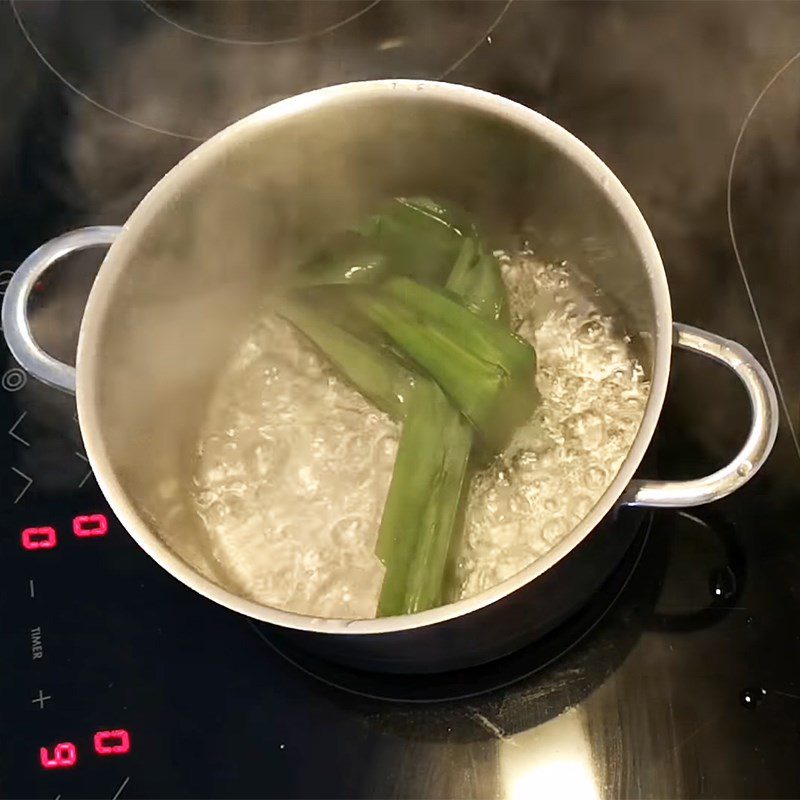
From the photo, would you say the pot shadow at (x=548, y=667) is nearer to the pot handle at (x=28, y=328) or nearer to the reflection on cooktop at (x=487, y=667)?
the reflection on cooktop at (x=487, y=667)

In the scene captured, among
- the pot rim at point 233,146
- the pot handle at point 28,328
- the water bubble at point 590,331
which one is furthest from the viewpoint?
the water bubble at point 590,331

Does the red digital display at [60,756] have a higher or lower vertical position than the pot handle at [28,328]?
lower

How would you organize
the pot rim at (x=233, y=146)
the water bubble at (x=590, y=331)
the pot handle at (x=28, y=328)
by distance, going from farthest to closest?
the water bubble at (x=590, y=331)
the pot handle at (x=28, y=328)
the pot rim at (x=233, y=146)

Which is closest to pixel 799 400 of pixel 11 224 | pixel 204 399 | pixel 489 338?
pixel 489 338

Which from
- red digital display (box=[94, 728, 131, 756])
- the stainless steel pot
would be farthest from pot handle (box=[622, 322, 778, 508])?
red digital display (box=[94, 728, 131, 756])

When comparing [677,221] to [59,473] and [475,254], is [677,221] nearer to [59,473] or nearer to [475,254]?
[475,254]

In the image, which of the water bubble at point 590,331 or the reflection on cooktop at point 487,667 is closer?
the reflection on cooktop at point 487,667

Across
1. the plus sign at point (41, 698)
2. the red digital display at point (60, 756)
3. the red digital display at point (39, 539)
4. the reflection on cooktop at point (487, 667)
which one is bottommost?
the red digital display at point (60, 756)

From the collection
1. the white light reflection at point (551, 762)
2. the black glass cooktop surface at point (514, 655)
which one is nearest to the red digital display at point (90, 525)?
the black glass cooktop surface at point (514, 655)
